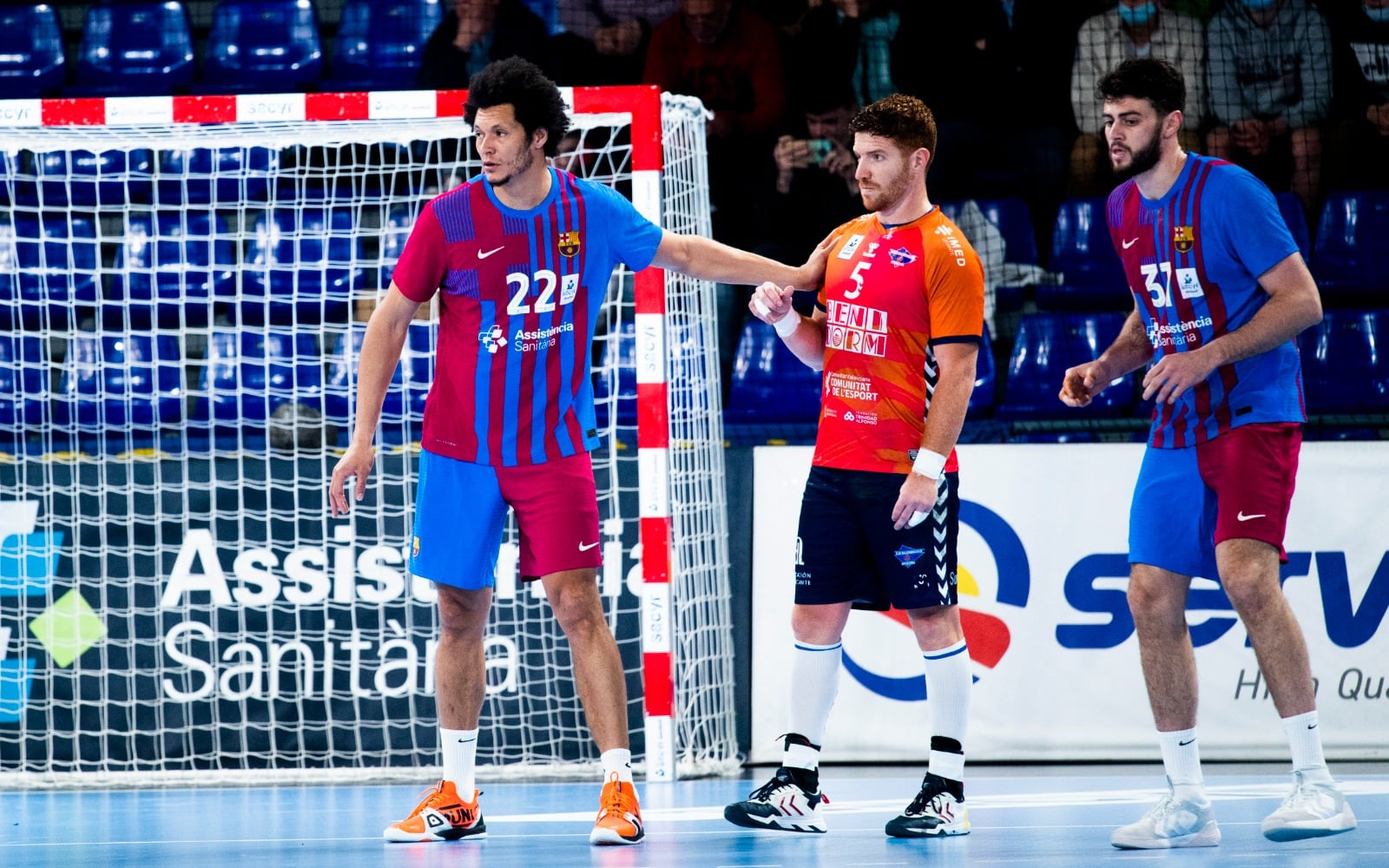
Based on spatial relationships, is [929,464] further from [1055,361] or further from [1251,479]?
[1055,361]

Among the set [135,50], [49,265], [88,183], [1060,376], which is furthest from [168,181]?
[1060,376]

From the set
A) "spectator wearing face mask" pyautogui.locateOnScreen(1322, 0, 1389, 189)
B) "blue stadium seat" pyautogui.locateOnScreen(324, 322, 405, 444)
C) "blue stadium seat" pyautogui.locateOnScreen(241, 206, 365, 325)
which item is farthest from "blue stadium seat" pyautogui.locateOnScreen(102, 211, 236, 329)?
"spectator wearing face mask" pyautogui.locateOnScreen(1322, 0, 1389, 189)

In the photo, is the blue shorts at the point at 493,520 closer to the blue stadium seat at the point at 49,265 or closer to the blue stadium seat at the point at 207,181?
the blue stadium seat at the point at 49,265

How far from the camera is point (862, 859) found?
13.3ft

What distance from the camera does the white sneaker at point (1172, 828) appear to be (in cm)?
422

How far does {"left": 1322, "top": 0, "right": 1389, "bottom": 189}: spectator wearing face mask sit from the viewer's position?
28.1ft

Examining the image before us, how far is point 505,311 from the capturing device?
4.63m

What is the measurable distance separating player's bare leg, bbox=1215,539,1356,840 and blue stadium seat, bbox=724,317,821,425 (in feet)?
12.4

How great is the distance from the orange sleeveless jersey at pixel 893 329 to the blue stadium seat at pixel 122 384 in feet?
13.3

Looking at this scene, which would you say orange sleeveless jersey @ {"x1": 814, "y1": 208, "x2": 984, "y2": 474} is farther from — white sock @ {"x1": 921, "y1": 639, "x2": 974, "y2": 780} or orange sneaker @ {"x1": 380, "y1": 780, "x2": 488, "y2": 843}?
orange sneaker @ {"x1": 380, "y1": 780, "x2": 488, "y2": 843}

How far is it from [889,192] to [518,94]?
1.13 m

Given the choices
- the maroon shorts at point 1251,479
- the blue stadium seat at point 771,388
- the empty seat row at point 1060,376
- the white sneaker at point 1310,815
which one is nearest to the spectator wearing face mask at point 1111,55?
the empty seat row at point 1060,376

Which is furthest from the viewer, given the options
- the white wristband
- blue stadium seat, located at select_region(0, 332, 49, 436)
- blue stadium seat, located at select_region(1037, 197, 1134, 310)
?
blue stadium seat, located at select_region(1037, 197, 1134, 310)

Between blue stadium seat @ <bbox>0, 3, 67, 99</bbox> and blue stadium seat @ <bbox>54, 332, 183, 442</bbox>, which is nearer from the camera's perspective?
blue stadium seat @ <bbox>54, 332, 183, 442</bbox>
